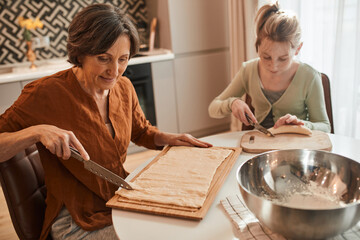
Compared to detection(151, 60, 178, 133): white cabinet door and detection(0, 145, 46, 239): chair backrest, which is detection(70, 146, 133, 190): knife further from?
detection(151, 60, 178, 133): white cabinet door

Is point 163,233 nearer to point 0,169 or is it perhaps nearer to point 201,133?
point 0,169

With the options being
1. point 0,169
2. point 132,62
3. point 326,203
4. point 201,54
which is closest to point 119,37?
point 0,169

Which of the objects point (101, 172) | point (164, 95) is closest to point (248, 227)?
point (101, 172)

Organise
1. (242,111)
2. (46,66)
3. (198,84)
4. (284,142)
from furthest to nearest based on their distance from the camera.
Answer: (198,84)
(46,66)
(242,111)
(284,142)

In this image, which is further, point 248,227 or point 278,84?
point 278,84

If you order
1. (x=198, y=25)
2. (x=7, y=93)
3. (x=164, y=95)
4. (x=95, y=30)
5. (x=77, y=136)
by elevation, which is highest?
(x=95, y=30)

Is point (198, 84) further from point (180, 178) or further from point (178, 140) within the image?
point (180, 178)

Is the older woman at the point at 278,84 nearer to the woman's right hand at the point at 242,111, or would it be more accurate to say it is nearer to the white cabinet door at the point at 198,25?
the woman's right hand at the point at 242,111

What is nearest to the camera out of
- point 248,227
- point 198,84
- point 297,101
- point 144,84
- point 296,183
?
point 248,227

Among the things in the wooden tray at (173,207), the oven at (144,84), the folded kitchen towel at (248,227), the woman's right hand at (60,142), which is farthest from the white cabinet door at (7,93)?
the folded kitchen towel at (248,227)

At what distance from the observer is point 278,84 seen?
5.58 feet

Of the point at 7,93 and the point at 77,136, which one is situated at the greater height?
the point at 77,136

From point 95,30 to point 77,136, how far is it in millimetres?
383

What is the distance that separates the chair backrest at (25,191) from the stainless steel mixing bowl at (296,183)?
0.74 m
